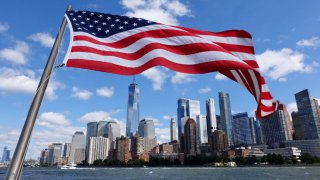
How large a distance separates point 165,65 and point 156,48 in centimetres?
60

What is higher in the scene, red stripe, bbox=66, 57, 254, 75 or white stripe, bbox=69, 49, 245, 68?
white stripe, bbox=69, 49, 245, 68

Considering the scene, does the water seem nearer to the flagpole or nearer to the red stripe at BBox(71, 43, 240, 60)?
the red stripe at BBox(71, 43, 240, 60)

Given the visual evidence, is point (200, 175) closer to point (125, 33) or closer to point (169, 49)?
point (169, 49)

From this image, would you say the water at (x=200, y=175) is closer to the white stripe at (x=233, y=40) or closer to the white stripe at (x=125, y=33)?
the white stripe at (x=233, y=40)

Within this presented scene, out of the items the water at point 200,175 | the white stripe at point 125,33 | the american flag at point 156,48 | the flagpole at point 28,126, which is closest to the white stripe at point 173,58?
the american flag at point 156,48

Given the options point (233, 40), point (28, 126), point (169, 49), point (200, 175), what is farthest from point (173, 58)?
point (200, 175)

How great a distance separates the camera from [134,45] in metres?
8.64

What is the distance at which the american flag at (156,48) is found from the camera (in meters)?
8.01

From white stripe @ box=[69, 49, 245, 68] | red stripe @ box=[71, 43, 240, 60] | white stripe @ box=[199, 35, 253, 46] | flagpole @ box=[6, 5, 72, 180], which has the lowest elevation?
flagpole @ box=[6, 5, 72, 180]

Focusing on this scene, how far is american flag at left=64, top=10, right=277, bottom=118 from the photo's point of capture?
8.01m

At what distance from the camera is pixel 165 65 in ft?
27.2

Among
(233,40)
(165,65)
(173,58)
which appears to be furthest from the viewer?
(233,40)

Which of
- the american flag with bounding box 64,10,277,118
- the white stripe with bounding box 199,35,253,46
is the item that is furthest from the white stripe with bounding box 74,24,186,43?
the white stripe with bounding box 199,35,253,46

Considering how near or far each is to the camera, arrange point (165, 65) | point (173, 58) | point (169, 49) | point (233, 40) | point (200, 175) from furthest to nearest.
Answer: point (200, 175)
point (233, 40)
point (169, 49)
point (173, 58)
point (165, 65)
